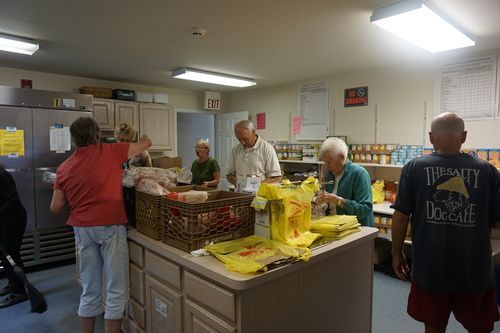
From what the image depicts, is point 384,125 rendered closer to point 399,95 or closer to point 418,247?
point 399,95

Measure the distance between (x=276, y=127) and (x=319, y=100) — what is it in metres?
0.89

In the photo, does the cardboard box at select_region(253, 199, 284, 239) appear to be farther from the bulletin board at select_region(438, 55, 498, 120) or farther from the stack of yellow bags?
the bulletin board at select_region(438, 55, 498, 120)

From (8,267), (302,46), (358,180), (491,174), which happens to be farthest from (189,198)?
(8,267)

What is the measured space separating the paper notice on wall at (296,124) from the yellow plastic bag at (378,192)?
1.52 metres

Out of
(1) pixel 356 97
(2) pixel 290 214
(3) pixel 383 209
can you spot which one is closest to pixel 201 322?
(2) pixel 290 214

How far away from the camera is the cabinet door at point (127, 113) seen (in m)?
4.63

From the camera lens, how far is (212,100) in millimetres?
5789

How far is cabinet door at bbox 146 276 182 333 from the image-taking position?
168 cm

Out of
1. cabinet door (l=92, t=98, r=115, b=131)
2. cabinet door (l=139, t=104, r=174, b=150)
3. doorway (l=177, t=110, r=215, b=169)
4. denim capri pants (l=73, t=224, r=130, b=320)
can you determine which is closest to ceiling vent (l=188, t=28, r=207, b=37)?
denim capri pants (l=73, t=224, r=130, b=320)

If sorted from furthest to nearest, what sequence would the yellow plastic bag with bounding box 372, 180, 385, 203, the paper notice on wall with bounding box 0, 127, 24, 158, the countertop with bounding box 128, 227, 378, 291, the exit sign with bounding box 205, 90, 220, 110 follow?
the exit sign with bounding box 205, 90, 220, 110 < the yellow plastic bag with bounding box 372, 180, 385, 203 < the paper notice on wall with bounding box 0, 127, 24, 158 < the countertop with bounding box 128, 227, 378, 291

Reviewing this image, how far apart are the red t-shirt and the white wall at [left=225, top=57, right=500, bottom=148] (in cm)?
326

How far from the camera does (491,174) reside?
5.36 ft

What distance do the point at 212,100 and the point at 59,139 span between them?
2.63 m

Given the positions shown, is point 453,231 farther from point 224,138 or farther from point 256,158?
point 224,138
